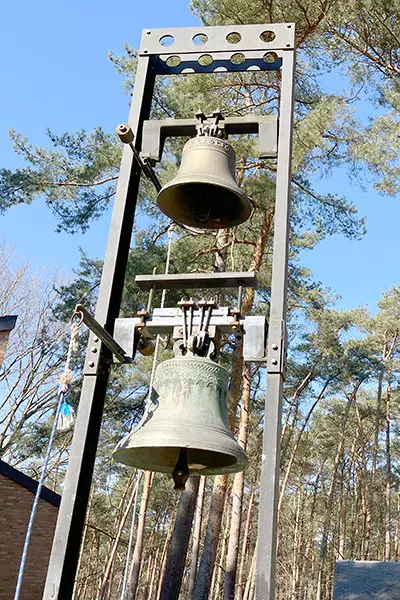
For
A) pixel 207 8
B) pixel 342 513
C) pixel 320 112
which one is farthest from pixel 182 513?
pixel 342 513

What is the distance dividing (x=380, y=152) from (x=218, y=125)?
7.86 meters

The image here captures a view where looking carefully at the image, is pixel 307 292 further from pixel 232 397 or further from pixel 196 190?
pixel 196 190

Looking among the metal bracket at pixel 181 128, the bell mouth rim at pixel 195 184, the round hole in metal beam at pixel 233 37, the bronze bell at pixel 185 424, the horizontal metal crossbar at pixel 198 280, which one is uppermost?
the round hole in metal beam at pixel 233 37

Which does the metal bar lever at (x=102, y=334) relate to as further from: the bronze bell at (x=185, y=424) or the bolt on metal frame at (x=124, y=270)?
the bronze bell at (x=185, y=424)

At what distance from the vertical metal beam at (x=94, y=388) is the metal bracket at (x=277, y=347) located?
0.79m

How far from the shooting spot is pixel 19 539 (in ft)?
35.9

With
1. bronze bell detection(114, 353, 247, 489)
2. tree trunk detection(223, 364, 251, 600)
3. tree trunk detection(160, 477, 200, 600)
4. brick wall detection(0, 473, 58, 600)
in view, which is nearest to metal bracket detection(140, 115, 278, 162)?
bronze bell detection(114, 353, 247, 489)

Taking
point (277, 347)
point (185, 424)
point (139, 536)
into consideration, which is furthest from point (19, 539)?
point (277, 347)

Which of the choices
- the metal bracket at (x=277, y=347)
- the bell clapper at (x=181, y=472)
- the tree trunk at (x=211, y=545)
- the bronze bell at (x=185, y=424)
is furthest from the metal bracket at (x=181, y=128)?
the tree trunk at (x=211, y=545)

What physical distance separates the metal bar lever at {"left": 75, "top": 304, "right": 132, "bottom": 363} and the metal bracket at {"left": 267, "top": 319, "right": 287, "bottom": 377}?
68 centimetres

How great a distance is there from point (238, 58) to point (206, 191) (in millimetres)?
755

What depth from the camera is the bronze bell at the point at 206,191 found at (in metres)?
3.19

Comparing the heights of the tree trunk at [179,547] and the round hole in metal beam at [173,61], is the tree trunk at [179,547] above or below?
below

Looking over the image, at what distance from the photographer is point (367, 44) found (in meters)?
11.2
